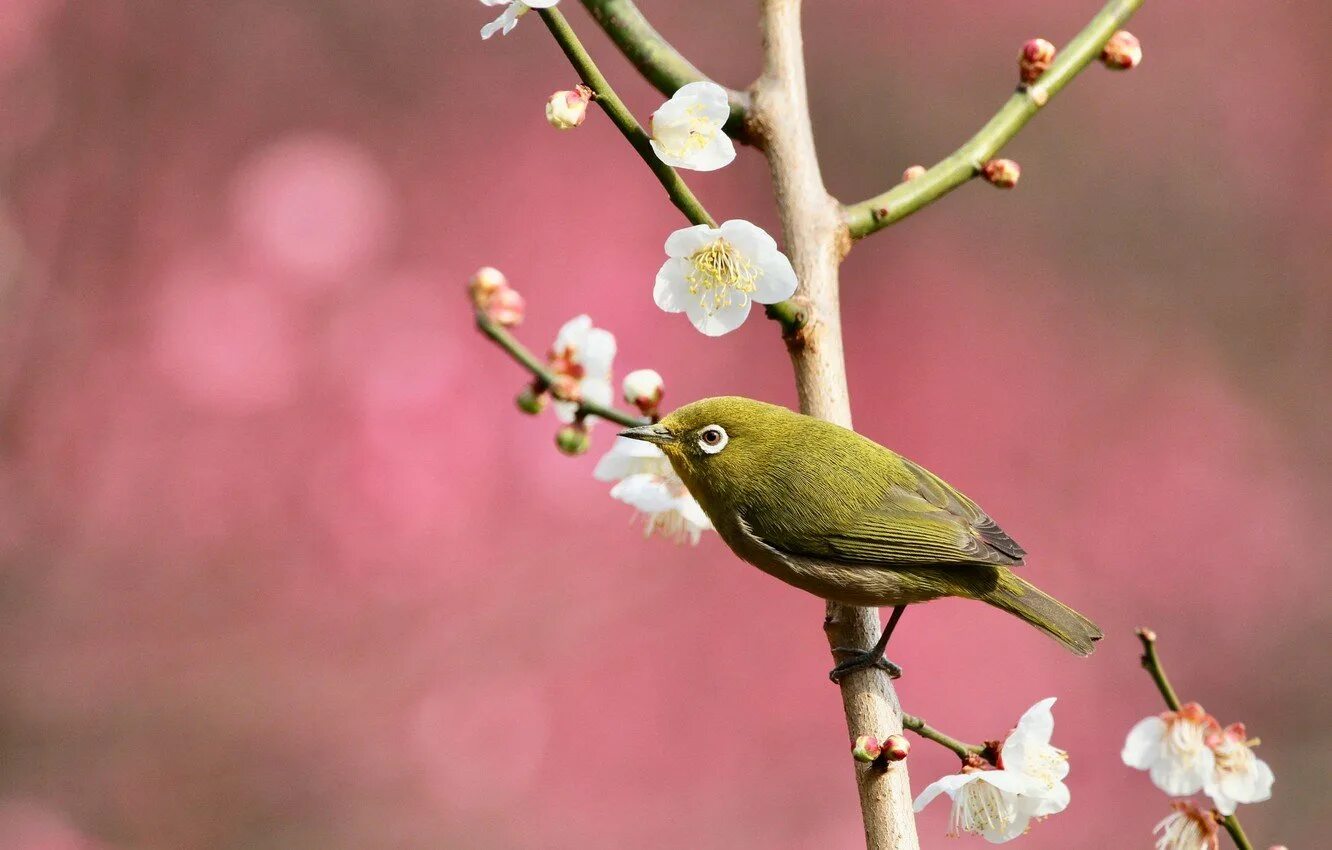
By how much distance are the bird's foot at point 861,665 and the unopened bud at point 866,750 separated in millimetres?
125

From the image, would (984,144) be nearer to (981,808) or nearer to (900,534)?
(900,534)

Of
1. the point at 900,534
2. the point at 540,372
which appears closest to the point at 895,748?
the point at 900,534

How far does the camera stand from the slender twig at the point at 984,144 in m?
1.31

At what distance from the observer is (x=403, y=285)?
388 centimetres

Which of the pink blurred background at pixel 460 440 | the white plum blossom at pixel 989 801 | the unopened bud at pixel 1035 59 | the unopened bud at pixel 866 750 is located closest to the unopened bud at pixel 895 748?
the unopened bud at pixel 866 750

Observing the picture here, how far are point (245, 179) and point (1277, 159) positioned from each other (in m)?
3.67

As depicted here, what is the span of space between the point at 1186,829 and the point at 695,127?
0.94 metres

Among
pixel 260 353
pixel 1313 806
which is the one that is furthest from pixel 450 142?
pixel 1313 806

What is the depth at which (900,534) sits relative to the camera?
148cm

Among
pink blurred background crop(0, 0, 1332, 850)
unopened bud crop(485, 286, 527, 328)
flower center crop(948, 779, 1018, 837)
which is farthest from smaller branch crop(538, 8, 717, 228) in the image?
pink blurred background crop(0, 0, 1332, 850)

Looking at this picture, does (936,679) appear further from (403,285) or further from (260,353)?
(260,353)

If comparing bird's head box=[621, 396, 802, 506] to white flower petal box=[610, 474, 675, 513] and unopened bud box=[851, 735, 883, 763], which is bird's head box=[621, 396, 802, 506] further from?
unopened bud box=[851, 735, 883, 763]

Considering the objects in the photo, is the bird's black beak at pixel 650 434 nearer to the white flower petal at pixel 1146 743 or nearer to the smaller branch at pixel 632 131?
the smaller branch at pixel 632 131

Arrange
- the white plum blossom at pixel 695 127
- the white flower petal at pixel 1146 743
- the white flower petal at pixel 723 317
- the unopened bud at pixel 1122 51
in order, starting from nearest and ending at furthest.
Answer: the white plum blossom at pixel 695 127 → the white flower petal at pixel 723 317 → the white flower petal at pixel 1146 743 → the unopened bud at pixel 1122 51
